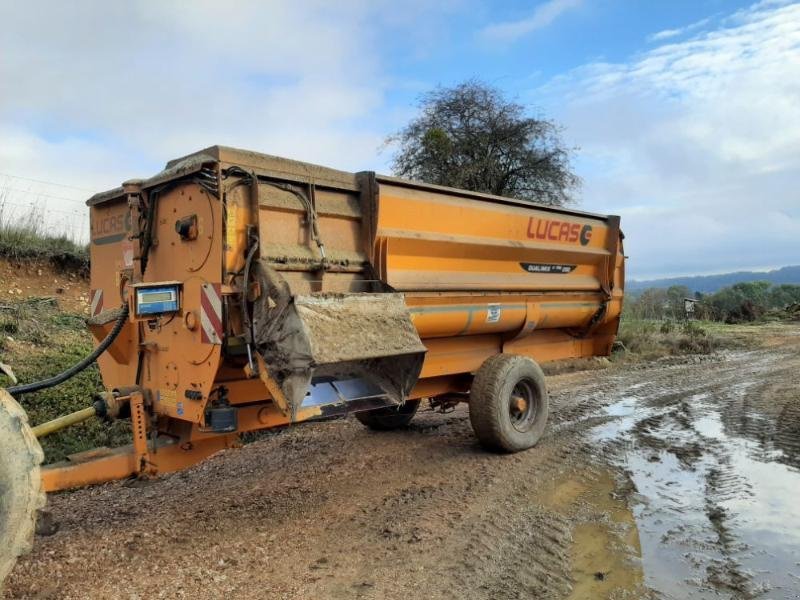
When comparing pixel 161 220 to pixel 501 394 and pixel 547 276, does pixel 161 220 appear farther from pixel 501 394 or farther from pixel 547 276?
pixel 547 276

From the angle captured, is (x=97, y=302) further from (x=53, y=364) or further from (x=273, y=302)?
(x=53, y=364)

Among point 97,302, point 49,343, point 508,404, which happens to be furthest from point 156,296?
point 49,343

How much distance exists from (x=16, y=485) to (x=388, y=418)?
425 cm

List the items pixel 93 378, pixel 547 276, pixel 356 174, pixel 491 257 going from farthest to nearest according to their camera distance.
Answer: pixel 93 378
pixel 547 276
pixel 491 257
pixel 356 174

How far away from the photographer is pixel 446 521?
427 cm

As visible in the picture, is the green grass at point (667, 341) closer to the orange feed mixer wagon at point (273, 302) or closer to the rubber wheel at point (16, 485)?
the orange feed mixer wagon at point (273, 302)

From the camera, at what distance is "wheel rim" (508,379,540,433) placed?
595 cm

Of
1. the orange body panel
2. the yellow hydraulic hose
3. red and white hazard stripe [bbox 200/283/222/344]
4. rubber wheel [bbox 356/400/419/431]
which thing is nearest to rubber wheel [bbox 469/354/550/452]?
the orange body panel

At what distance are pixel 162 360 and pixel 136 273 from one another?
2.08ft

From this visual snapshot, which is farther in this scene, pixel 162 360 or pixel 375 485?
pixel 375 485

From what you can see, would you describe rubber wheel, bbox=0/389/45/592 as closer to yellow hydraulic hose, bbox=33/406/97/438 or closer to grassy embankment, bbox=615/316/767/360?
yellow hydraulic hose, bbox=33/406/97/438

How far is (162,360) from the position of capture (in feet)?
13.9

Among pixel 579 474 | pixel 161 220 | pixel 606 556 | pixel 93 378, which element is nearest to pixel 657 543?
pixel 606 556

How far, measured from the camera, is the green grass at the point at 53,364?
5929 millimetres
